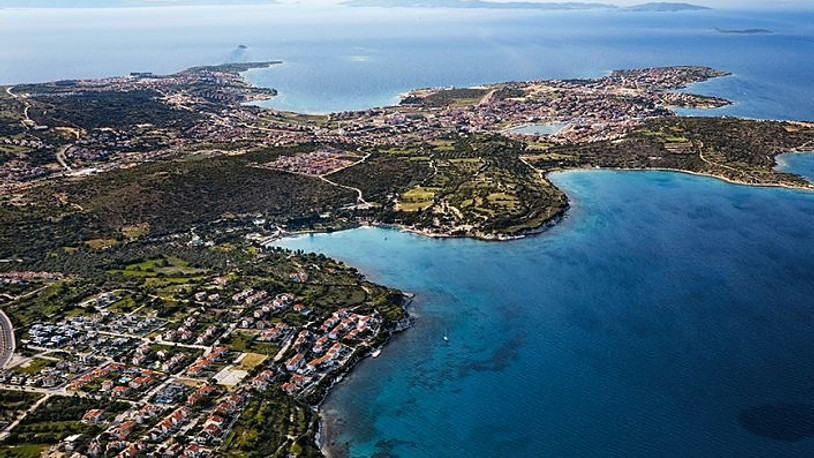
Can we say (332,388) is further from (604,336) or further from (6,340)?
(6,340)

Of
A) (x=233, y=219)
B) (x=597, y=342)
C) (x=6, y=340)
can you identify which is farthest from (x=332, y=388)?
(x=233, y=219)

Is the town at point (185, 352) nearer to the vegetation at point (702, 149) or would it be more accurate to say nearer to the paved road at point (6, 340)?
the paved road at point (6, 340)

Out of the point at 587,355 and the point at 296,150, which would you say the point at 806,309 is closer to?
the point at 587,355

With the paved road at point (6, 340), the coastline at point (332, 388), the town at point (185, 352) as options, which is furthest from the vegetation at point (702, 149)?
the paved road at point (6, 340)

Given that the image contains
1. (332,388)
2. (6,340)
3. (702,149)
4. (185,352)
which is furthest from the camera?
(702,149)

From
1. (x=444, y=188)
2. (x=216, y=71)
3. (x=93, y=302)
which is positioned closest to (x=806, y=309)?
(x=444, y=188)

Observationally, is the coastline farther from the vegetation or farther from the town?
the vegetation
